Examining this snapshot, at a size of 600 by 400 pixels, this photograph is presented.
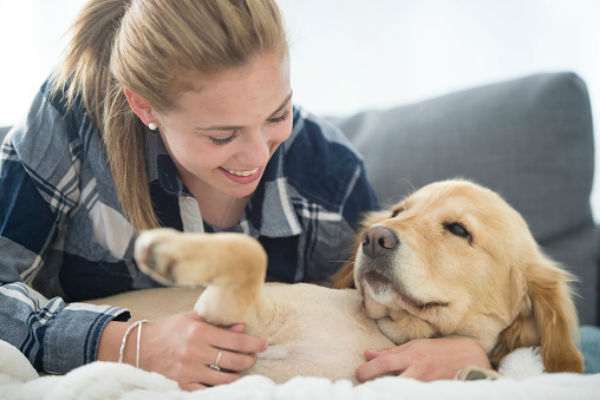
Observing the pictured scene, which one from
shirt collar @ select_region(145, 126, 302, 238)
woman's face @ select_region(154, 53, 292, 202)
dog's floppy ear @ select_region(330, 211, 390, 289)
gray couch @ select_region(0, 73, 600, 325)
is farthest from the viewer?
gray couch @ select_region(0, 73, 600, 325)

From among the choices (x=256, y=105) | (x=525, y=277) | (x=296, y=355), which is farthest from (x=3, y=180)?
(x=525, y=277)

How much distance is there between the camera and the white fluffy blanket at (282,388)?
2.79ft

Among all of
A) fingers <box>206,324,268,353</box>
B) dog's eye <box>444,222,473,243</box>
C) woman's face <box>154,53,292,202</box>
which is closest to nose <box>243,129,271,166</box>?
woman's face <box>154,53,292,202</box>

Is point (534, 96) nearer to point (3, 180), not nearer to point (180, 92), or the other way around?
point (180, 92)

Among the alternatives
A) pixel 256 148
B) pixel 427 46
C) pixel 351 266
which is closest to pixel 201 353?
pixel 256 148

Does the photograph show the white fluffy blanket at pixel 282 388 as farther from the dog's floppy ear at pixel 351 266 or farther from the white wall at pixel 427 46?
the white wall at pixel 427 46

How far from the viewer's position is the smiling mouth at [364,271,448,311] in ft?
3.83

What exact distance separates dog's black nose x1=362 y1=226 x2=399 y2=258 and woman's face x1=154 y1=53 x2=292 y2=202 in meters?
0.34

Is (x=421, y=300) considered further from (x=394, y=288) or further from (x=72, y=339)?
(x=72, y=339)

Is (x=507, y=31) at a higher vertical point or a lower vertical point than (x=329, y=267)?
higher

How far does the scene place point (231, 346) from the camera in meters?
1.04

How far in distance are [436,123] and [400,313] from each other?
1.10 meters

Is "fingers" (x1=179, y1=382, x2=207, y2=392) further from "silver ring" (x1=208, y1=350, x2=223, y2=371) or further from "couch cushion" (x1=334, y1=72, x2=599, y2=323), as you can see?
"couch cushion" (x1=334, y1=72, x2=599, y2=323)

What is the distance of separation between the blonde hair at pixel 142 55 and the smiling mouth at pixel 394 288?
60cm
